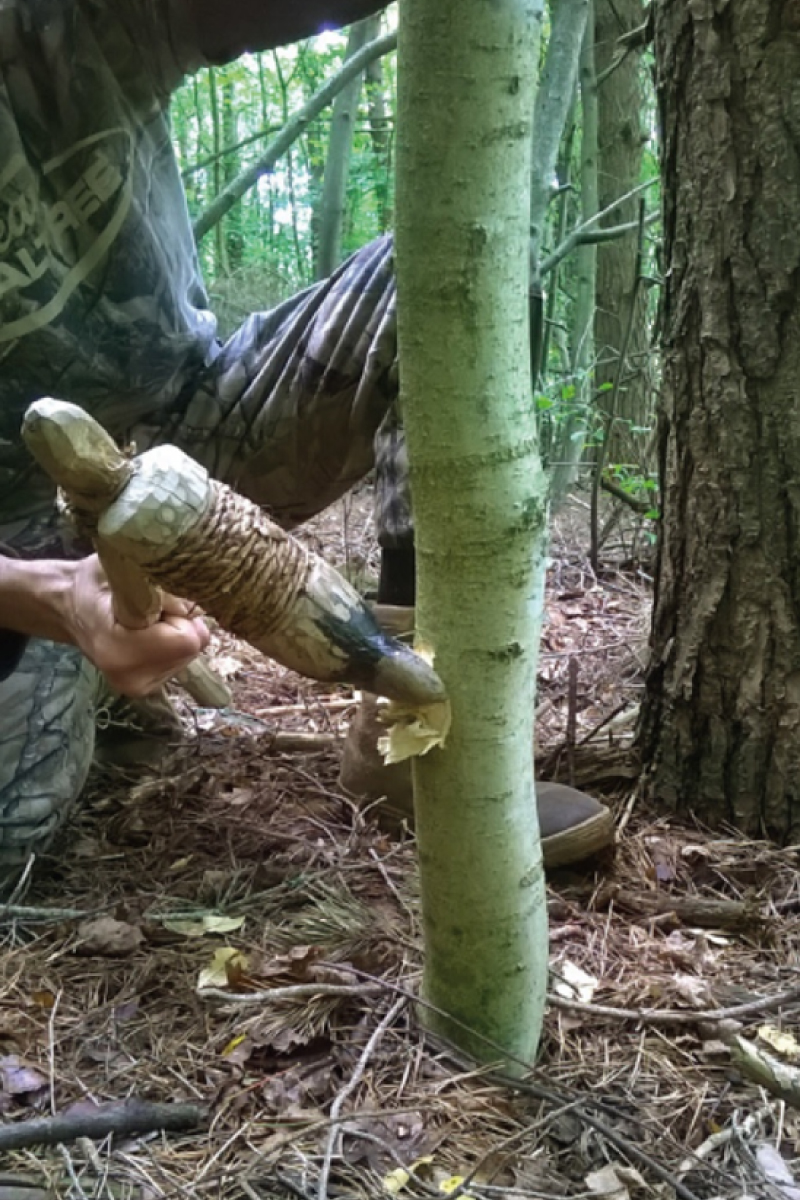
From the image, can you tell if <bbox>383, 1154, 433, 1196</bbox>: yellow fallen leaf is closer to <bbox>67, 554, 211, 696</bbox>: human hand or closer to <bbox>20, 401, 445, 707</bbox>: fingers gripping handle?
<bbox>20, 401, 445, 707</bbox>: fingers gripping handle

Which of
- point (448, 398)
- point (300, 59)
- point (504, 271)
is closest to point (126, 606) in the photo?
point (448, 398)

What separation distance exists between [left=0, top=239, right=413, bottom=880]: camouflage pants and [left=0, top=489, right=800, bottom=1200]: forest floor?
142mm

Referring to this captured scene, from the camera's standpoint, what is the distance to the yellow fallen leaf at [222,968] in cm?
138

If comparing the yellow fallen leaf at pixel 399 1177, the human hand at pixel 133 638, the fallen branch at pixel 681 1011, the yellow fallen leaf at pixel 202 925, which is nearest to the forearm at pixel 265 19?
the human hand at pixel 133 638

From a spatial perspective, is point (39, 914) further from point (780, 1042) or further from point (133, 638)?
point (780, 1042)

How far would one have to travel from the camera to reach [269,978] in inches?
53.6

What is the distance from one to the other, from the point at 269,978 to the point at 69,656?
0.93 metres

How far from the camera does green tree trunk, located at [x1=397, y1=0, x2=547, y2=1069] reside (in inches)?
37.2

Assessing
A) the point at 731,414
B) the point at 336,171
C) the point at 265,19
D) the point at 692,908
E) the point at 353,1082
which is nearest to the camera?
the point at 353,1082

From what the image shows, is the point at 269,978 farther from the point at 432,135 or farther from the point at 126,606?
the point at 432,135

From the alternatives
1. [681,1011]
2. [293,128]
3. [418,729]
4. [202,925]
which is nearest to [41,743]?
[202,925]

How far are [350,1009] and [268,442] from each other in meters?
1.24

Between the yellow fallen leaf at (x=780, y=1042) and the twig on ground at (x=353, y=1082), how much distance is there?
42cm

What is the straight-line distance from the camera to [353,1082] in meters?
1.15
